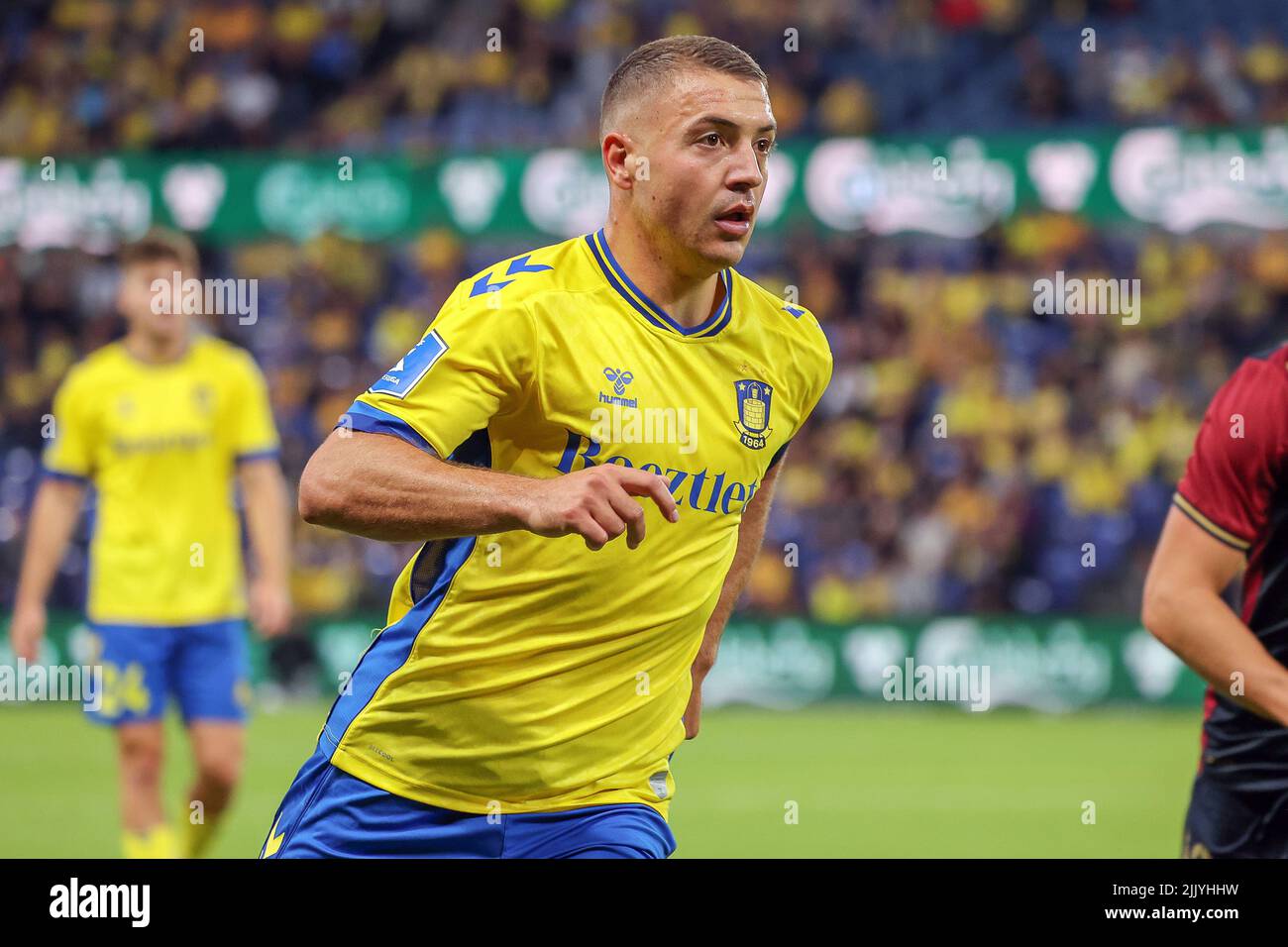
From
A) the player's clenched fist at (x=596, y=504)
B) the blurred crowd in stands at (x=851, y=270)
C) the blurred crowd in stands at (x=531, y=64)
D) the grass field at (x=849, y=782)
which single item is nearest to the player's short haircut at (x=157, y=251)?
the grass field at (x=849, y=782)

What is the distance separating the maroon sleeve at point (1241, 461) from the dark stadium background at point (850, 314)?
280 inches

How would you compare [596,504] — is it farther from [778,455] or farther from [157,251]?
[157,251]

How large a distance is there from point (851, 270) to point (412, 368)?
14.5m

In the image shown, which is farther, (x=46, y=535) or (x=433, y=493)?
(x=46, y=535)

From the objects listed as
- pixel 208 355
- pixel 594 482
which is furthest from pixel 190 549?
pixel 594 482

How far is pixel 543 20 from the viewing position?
Result: 19.6m

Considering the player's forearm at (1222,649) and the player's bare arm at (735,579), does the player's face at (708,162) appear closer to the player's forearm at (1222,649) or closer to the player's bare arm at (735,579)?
the player's bare arm at (735,579)

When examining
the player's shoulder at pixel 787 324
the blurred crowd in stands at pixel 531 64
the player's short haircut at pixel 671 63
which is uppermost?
the blurred crowd in stands at pixel 531 64

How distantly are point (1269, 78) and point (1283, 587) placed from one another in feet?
47.8

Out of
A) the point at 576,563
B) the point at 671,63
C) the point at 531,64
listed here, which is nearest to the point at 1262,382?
the point at 671,63

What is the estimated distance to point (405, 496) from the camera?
11.0 ft

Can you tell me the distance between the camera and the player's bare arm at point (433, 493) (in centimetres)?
324

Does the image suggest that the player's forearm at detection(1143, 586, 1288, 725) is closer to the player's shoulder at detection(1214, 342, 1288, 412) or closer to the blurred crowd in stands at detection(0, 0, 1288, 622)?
the player's shoulder at detection(1214, 342, 1288, 412)

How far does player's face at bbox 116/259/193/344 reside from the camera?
7914mm
